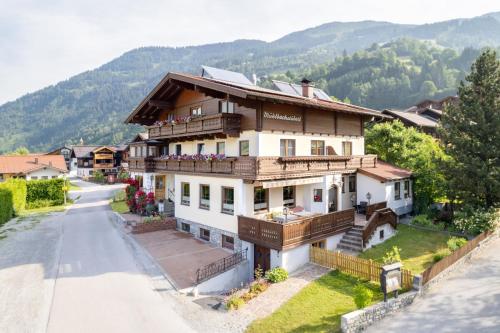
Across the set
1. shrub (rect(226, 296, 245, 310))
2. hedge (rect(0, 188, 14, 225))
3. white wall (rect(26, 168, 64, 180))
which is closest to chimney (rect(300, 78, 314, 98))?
shrub (rect(226, 296, 245, 310))

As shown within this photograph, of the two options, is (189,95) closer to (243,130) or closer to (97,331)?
(243,130)

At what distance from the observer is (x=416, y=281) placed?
43.4 ft

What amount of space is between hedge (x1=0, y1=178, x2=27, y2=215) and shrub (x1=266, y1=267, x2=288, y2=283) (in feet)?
88.1

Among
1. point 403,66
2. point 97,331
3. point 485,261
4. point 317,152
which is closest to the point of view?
point 97,331

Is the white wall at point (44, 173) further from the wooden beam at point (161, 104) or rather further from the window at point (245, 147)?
the window at point (245, 147)

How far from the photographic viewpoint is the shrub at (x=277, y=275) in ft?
50.3

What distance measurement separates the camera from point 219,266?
17.0m

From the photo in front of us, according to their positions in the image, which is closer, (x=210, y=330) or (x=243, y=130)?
(x=210, y=330)

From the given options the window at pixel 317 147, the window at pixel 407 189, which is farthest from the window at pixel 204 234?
the window at pixel 407 189

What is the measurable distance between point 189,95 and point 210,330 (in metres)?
17.8

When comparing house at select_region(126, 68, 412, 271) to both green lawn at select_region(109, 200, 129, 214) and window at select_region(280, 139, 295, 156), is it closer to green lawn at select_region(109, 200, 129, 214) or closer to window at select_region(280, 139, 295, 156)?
window at select_region(280, 139, 295, 156)

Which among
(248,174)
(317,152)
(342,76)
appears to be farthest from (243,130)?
(342,76)

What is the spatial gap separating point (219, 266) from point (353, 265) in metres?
6.62

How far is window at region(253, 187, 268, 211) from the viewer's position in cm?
1944
